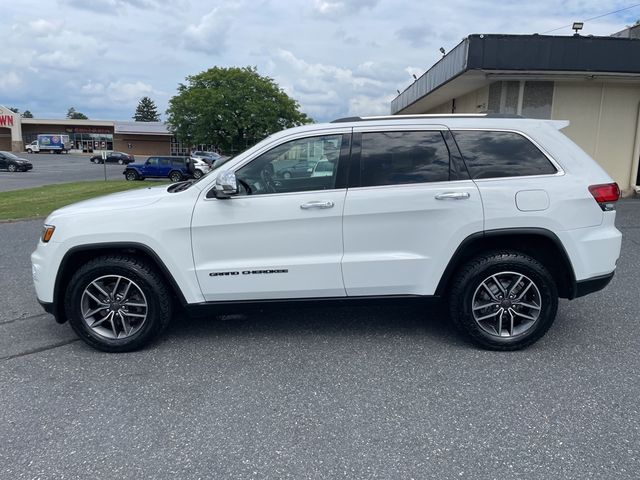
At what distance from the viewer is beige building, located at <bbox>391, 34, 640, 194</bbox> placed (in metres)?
11.1

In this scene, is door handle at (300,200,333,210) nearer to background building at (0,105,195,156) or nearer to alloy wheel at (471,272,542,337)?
alloy wheel at (471,272,542,337)

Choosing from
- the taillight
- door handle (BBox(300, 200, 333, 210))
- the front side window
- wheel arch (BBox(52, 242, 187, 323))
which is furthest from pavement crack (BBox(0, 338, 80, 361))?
the taillight

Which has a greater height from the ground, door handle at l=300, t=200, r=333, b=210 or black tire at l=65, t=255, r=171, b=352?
door handle at l=300, t=200, r=333, b=210

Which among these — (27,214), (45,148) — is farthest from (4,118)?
(27,214)

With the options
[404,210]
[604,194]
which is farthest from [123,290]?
[604,194]

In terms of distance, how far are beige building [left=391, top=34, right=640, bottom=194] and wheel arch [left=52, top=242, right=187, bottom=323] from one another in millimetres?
9725

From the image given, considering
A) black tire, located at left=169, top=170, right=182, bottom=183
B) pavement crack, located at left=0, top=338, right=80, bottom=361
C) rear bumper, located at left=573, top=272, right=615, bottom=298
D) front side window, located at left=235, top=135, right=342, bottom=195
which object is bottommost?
pavement crack, located at left=0, top=338, right=80, bottom=361

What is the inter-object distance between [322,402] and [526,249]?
2.14 m

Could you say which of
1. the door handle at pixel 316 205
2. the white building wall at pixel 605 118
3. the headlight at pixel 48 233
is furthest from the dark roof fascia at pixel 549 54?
the headlight at pixel 48 233

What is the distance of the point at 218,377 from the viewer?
3.52m

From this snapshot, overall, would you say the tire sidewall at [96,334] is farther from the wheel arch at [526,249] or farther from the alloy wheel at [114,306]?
the wheel arch at [526,249]

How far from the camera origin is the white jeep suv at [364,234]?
3717 mm

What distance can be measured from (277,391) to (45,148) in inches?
2987

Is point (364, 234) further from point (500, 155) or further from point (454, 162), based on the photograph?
point (500, 155)
